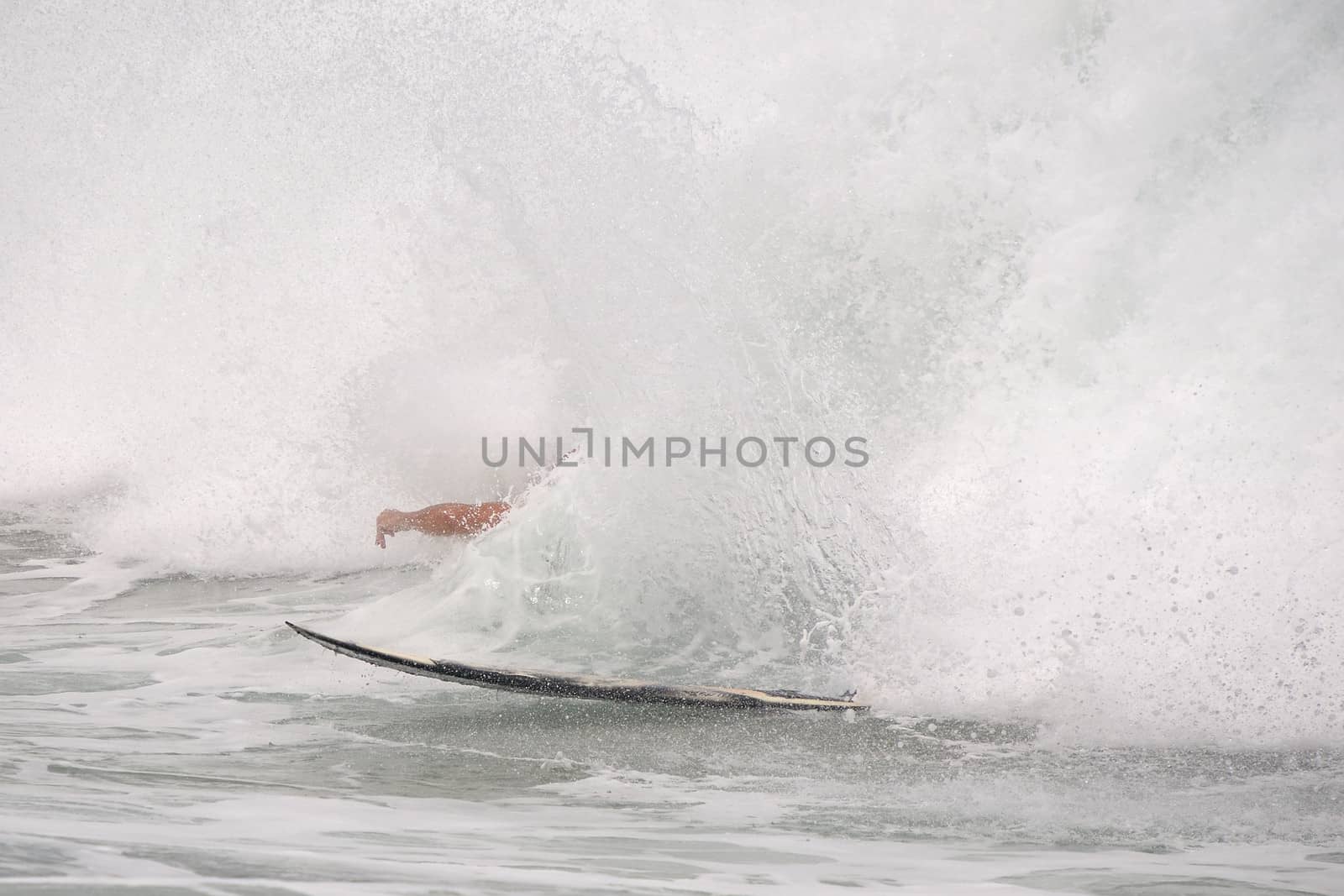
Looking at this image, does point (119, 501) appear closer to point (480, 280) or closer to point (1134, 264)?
point (480, 280)

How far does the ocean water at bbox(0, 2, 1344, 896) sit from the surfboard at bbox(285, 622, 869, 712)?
0.08 m

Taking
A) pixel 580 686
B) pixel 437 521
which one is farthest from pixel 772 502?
pixel 437 521

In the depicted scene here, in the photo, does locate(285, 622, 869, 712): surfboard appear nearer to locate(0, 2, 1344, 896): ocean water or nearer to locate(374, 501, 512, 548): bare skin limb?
locate(0, 2, 1344, 896): ocean water

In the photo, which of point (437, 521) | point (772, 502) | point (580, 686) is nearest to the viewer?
point (580, 686)

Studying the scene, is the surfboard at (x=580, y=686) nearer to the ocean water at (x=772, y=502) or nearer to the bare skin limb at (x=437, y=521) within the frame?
the ocean water at (x=772, y=502)

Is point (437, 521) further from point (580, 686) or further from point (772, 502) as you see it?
point (580, 686)

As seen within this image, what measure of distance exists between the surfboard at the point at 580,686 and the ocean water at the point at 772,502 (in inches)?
3.2

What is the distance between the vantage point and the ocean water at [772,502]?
3.63 metres

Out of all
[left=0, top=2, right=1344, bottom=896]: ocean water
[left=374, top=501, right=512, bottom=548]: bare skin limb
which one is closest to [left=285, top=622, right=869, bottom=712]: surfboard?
[left=0, top=2, right=1344, bottom=896]: ocean water

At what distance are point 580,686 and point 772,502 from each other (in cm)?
190

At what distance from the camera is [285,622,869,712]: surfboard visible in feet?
15.6

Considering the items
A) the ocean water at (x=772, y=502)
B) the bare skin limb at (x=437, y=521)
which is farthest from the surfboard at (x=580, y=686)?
the bare skin limb at (x=437, y=521)

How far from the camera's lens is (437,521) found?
9109 mm

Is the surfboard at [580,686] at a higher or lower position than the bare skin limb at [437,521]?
lower
